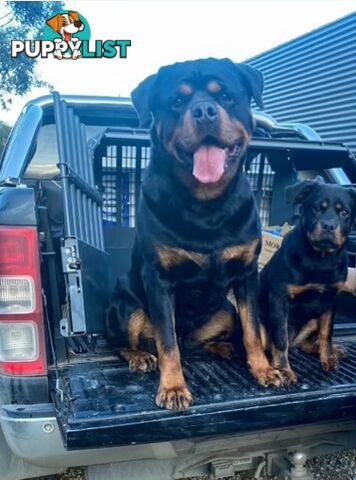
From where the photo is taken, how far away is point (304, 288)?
268 cm

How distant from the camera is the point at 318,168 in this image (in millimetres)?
3898

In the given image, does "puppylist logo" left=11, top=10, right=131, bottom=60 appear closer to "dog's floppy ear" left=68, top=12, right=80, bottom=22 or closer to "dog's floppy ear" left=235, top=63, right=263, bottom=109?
"dog's floppy ear" left=68, top=12, right=80, bottom=22

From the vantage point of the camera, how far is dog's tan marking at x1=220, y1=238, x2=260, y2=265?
238 cm

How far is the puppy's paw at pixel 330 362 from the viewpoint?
2.54m

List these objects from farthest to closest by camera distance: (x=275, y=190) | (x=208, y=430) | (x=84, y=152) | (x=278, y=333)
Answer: (x=275, y=190) → (x=84, y=152) → (x=278, y=333) → (x=208, y=430)

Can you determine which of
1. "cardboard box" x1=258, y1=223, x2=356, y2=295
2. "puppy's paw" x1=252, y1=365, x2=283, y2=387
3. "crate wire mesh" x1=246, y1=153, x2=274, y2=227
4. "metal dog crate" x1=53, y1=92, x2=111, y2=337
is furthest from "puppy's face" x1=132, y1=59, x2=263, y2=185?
"crate wire mesh" x1=246, y1=153, x2=274, y2=227

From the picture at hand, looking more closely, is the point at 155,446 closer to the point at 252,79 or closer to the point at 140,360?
the point at 140,360

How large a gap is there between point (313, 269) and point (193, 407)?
3.39ft

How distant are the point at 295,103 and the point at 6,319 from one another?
1307 cm

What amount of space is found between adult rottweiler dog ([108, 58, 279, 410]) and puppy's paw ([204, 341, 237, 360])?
0.22 metres

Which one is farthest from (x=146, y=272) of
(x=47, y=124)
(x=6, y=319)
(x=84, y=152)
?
(x=47, y=124)

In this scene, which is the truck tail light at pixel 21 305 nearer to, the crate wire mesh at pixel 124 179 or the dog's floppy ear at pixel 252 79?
the dog's floppy ear at pixel 252 79

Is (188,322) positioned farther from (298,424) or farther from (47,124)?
(47,124)

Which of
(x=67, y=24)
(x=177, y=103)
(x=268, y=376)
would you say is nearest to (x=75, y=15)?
(x=67, y=24)
